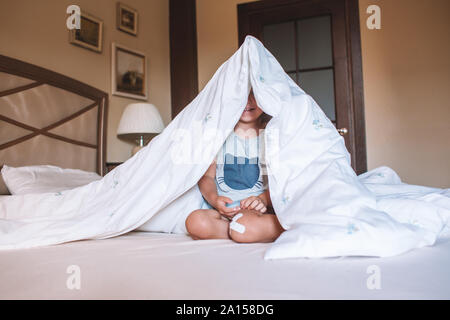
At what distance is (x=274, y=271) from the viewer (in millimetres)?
726

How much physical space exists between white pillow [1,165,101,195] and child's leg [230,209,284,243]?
3.14 ft

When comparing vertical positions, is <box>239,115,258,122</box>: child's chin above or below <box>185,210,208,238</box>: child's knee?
above

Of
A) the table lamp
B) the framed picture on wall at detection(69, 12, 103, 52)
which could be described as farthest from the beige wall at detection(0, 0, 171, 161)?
the table lamp

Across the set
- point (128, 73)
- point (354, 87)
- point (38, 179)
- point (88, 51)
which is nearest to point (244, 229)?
point (38, 179)

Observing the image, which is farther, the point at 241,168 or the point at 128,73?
the point at 128,73

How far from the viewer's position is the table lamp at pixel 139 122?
2.44m

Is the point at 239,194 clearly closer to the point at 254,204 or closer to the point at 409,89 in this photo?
the point at 254,204

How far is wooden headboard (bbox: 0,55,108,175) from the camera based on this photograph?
189 centimetres

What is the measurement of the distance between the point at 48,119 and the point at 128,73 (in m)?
0.84

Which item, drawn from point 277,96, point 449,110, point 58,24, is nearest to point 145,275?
point 277,96

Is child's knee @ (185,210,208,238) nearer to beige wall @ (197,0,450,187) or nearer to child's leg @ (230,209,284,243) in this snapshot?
child's leg @ (230,209,284,243)

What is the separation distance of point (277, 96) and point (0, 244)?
953 millimetres

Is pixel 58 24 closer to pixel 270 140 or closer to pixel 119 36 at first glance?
pixel 119 36

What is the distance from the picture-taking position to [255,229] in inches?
40.9
